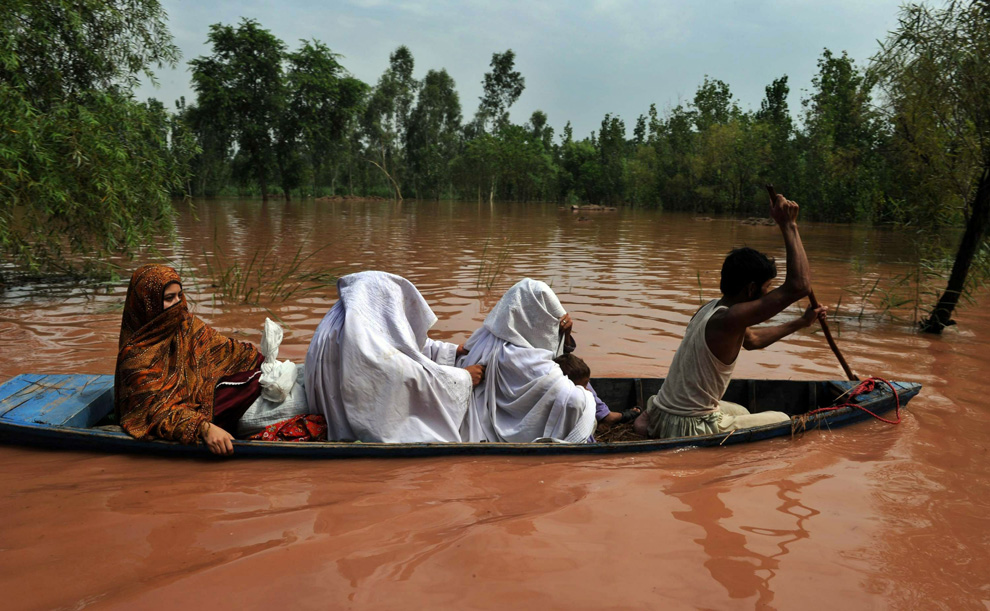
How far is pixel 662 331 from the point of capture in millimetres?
6848

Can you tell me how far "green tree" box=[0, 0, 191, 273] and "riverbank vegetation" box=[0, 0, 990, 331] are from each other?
2cm

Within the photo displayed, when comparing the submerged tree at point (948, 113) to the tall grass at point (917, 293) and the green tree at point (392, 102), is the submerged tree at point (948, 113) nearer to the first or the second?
the tall grass at point (917, 293)

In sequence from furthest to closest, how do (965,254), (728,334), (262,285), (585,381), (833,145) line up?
(833,145), (262,285), (965,254), (585,381), (728,334)

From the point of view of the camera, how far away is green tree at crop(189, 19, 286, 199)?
3606cm

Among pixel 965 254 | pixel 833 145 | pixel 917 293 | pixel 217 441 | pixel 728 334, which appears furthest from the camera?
pixel 833 145

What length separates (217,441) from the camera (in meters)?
3.27

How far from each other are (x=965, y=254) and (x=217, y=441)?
707 centimetres

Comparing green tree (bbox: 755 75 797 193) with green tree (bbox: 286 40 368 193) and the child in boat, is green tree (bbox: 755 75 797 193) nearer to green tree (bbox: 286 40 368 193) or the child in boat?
green tree (bbox: 286 40 368 193)

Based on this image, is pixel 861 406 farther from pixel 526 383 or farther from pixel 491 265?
pixel 491 265

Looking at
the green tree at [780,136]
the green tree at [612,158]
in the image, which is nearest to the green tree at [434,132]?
the green tree at [612,158]

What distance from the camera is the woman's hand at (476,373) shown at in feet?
12.3

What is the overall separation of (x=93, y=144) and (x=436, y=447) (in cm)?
599

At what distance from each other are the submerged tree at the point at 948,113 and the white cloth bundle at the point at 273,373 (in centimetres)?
656

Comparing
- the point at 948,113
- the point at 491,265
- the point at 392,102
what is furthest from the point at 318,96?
the point at 948,113
